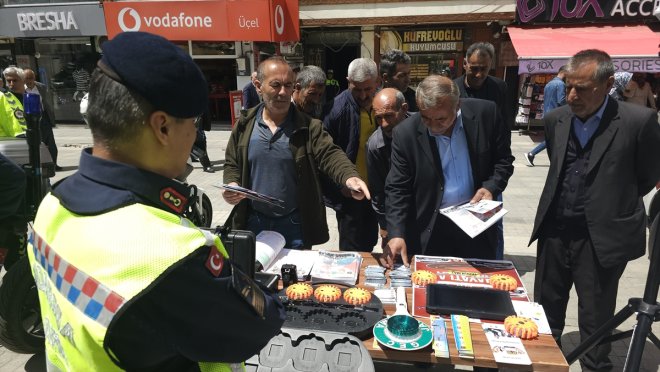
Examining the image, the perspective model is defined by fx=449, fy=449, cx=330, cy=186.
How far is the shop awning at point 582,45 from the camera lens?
9.97 m

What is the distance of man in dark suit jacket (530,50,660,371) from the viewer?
2307 millimetres

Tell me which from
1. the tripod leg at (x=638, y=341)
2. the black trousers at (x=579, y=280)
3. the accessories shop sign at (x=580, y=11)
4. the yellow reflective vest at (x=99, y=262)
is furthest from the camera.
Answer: the accessories shop sign at (x=580, y=11)

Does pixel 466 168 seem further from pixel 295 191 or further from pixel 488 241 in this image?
pixel 295 191

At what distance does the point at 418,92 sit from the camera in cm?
238

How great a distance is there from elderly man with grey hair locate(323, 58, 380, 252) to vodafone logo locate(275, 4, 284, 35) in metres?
7.52

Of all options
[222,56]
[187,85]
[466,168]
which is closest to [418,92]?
[466,168]

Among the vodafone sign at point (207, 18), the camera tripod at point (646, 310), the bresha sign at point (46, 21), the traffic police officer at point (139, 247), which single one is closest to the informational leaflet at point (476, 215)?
the camera tripod at point (646, 310)

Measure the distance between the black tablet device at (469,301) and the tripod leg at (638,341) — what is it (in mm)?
551

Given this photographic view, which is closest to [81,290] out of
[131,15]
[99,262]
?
[99,262]

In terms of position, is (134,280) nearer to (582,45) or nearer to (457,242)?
(457,242)

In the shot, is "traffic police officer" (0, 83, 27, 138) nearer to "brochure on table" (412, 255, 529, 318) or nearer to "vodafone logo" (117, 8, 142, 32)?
"brochure on table" (412, 255, 529, 318)

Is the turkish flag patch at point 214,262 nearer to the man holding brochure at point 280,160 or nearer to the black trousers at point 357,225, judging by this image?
the man holding brochure at point 280,160

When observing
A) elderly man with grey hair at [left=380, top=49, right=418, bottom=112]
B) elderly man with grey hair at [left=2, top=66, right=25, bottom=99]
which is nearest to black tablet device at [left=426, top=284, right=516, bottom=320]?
elderly man with grey hair at [left=380, top=49, right=418, bottom=112]

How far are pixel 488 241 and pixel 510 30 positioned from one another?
402 inches
